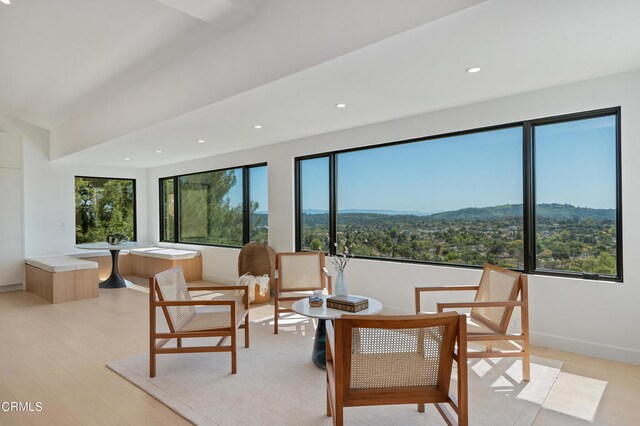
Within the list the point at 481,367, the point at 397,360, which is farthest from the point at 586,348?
the point at 397,360

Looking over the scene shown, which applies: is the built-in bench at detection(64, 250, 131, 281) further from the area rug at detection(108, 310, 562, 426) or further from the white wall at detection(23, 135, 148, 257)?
the area rug at detection(108, 310, 562, 426)

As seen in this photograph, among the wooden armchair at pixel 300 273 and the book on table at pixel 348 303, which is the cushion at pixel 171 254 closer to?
the wooden armchair at pixel 300 273

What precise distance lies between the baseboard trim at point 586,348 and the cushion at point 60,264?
6.11 metres

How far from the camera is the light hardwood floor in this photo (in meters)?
2.37

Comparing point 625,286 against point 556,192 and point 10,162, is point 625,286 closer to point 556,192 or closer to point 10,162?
point 556,192

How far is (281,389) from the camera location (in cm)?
271

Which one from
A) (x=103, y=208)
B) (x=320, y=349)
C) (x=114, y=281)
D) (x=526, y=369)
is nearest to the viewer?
(x=526, y=369)

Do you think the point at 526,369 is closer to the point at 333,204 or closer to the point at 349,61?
the point at 349,61

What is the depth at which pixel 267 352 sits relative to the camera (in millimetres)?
3420

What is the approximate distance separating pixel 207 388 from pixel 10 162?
602cm

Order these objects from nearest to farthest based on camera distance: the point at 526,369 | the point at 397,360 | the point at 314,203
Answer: the point at 397,360, the point at 526,369, the point at 314,203

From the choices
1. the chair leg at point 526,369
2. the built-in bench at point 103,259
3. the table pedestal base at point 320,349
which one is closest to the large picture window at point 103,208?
the built-in bench at point 103,259

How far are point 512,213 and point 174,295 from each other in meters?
3.39

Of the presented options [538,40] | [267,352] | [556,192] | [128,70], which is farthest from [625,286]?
[128,70]
